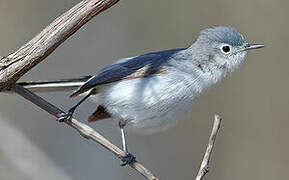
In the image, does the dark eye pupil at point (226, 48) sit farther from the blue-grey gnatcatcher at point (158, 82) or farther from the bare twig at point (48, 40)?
the bare twig at point (48, 40)

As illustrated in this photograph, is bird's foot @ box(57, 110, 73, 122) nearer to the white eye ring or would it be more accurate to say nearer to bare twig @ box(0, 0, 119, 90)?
bare twig @ box(0, 0, 119, 90)

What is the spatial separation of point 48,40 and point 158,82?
2.62 ft

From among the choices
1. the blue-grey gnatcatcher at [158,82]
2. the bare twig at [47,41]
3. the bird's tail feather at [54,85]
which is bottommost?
the blue-grey gnatcatcher at [158,82]

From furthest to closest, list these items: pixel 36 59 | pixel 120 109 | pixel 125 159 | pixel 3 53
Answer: pixel 3 53, pixel 120 109, pixel 125 159, pixel 36 59

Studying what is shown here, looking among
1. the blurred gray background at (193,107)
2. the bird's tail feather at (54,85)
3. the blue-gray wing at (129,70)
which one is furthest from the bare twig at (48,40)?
→ the blurred gray background at (193,107)

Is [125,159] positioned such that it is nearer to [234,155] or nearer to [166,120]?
[166,120]

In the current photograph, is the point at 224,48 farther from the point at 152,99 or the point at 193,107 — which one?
the point at 193,107

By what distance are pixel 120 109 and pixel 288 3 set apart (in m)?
2.32

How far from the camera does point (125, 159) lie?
8.85 ft

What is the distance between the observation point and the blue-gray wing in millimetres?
2846

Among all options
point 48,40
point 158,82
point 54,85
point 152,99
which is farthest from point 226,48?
point 48,40

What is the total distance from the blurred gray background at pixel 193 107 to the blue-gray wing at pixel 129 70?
1.63m

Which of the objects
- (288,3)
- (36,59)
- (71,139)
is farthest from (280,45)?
(36,59)

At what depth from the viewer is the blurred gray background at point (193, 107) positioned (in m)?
4.43
